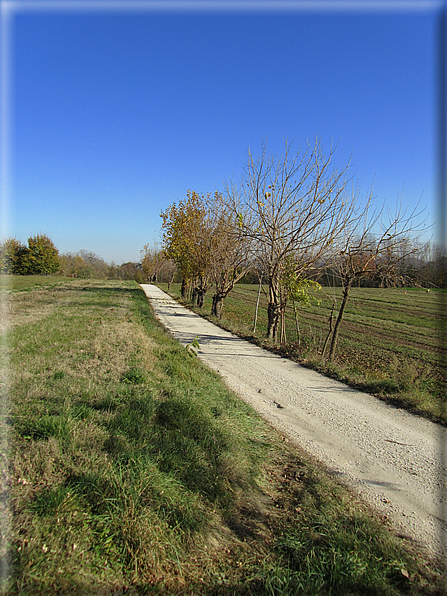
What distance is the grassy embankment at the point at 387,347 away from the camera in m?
6.18

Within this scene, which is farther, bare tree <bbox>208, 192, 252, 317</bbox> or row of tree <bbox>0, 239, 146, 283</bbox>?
row of tree <bbox>0, 239, 146, 283</bbox>

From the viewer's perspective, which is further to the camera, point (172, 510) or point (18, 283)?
point (18, 283)

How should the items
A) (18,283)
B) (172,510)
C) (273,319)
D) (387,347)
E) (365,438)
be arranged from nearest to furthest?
(172,510), (365,438), (273,319), (387,347), (18,283)

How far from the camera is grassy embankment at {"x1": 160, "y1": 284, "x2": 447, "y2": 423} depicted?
20.3ft

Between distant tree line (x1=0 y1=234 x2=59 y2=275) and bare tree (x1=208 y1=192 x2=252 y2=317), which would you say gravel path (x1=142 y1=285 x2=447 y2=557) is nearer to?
bare tree (x1=208 y1=192 x2=252 y2=317)

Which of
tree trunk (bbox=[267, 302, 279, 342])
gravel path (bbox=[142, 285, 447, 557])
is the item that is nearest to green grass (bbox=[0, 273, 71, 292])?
tree trunk (bbox=[267, 302, 279, 342])

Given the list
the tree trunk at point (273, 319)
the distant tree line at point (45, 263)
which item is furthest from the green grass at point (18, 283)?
the tree trunk at point (273, 319)

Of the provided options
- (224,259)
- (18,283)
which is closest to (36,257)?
(18,283)

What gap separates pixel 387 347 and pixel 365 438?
1322 cm

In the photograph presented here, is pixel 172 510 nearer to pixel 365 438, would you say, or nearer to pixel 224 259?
pixel 365 438

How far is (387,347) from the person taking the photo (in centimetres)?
1647

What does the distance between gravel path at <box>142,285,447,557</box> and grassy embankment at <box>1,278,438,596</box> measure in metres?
0.31

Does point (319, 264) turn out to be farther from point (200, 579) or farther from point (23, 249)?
point (23, 249)

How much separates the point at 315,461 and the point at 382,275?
5656mm
